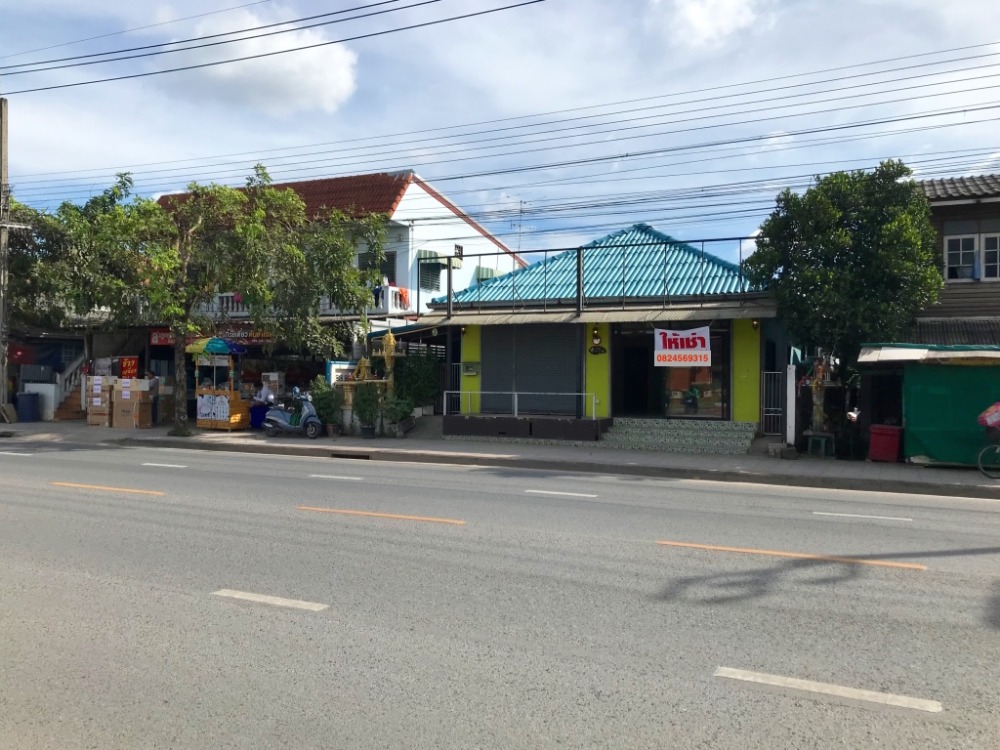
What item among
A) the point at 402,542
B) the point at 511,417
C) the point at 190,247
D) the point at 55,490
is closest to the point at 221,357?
the point at 190,247

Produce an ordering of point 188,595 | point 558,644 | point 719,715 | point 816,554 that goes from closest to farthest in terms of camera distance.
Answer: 1. point 719,715
2. point 558,644
3. point 188,595
4. point 816,554

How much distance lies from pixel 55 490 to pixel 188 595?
6663 millimetres

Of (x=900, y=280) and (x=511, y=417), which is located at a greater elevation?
(x=900, y=280)

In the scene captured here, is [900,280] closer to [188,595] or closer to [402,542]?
[402,542]

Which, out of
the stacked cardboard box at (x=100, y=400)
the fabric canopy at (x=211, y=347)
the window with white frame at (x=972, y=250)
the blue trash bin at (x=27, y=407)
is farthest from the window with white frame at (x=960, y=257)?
the blue trash bin at (x=27, y=407)

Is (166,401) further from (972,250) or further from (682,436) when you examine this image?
(972,250)

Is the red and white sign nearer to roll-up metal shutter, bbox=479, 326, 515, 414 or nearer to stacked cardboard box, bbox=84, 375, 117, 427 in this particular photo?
roll-up metal shutter, bbox=479, 326, 515, 414

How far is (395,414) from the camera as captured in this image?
21.2 m

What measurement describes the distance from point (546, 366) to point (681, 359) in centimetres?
378

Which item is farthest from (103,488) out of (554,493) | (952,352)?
(952,352)

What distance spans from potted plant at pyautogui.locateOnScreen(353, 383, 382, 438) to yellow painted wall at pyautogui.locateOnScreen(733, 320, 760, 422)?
9.10 metres

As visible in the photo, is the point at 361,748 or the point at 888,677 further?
the point at 888,677

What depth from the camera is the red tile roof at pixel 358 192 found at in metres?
28.2

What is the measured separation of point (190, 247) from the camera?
20.4 metres
